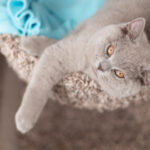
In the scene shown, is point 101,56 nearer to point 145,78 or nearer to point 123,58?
point 123,58

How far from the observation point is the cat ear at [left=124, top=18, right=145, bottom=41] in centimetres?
91

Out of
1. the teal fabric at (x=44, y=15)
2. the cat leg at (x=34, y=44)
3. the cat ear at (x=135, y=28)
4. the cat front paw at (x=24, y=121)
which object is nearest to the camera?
the cat ear at (x=135, y=28)

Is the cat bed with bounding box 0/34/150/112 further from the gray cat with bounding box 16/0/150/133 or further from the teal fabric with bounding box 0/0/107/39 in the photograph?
the teal fabric with bounding box 0/0/107/39

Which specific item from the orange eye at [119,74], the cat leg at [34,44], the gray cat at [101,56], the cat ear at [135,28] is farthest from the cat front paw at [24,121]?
the cat ear at [135,28]

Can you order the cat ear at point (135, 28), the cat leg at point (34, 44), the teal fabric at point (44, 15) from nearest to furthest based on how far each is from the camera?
1. the cat ear at point (135, 28)
2. the cat leg at point (34, 44)
3. the teal fabric at point (44, 15)

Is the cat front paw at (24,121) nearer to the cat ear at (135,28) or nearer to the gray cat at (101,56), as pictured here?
the gray cat at (101,56)

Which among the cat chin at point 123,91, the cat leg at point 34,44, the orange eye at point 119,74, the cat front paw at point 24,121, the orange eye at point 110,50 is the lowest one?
the cat chin at point 123,91

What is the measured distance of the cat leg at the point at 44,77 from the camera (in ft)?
3.43

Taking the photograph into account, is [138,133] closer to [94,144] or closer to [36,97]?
[94,144]

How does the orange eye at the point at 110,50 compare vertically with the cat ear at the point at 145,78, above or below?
above

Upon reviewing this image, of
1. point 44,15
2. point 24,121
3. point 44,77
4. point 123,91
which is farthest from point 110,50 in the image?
point 44,15

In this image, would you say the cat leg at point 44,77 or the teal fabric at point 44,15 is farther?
the teal fabric at point 44,15

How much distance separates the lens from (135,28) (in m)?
0.93

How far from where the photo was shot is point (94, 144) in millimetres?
1652
